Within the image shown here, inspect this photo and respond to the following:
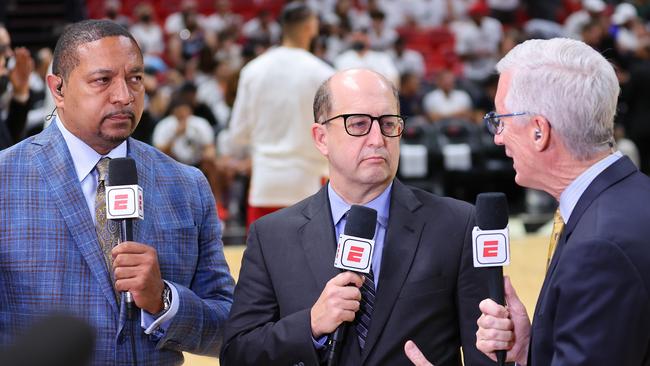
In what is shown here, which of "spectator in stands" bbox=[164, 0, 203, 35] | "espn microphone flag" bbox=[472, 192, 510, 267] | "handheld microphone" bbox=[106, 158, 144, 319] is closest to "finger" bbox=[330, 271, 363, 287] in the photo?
"espn microphone flag" bbox=[472, 192, 510, 267]

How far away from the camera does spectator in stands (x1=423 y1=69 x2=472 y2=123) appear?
13508 millimetres

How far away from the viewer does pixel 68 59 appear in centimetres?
291

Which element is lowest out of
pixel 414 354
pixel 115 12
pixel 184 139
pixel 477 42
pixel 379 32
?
pixel 414 354

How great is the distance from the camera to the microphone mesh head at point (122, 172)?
2.63m

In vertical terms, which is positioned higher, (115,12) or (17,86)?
(115,12)

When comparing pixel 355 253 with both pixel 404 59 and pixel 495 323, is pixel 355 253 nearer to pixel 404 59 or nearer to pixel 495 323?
pixel 495 323

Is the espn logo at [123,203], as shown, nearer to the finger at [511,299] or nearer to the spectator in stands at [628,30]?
the finger at [511,299]

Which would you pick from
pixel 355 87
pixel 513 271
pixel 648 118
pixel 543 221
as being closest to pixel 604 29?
pixel 648 118

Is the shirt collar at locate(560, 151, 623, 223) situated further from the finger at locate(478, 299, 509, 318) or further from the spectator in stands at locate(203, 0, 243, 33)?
the spectator in stands at locate(203, 0, 243, 33)

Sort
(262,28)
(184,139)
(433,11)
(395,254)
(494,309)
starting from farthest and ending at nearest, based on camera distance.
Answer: (433,11), (262,28), (184,139), (395,254), (494,309)

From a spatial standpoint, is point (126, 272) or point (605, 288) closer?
point (605, 288)

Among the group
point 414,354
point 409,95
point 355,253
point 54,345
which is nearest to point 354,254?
point 355,253

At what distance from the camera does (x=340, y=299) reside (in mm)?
2576

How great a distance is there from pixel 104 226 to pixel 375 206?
0.79 meters
